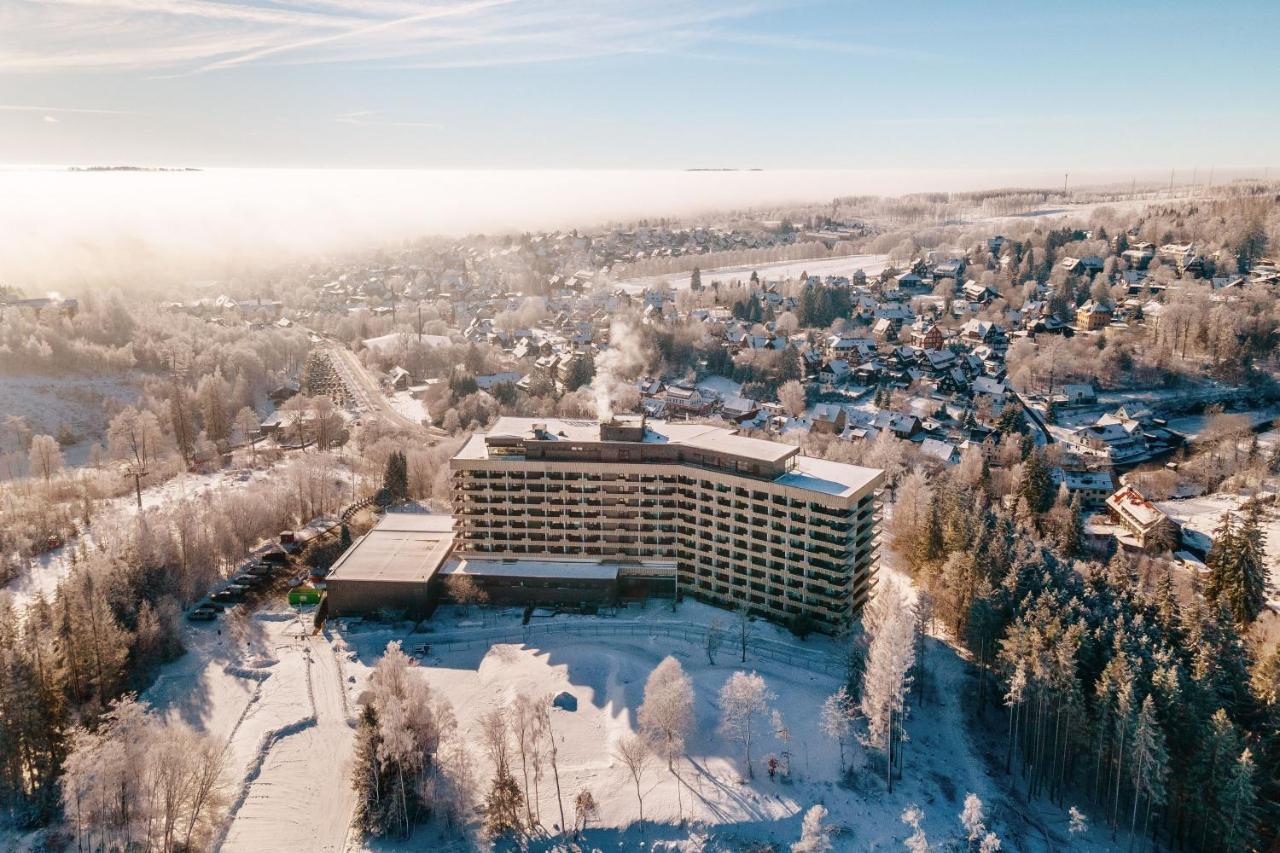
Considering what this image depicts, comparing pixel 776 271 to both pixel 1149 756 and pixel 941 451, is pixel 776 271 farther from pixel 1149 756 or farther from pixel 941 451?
pixel 1149 756

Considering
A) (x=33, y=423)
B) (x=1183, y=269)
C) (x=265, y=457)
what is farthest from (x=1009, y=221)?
(x=33, y=423)

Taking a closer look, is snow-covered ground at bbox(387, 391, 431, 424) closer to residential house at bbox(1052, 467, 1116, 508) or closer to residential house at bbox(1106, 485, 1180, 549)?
residential house at bbox(1052, 467, 1116, 508)

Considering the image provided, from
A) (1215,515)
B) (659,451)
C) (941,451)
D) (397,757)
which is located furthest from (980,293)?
(397,757)

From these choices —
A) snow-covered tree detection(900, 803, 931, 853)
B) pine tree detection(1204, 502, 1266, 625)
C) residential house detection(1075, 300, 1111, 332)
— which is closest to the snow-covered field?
snow-covered tree detection(900, 803, 931, 853)

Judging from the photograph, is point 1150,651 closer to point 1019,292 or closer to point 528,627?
point 528,627

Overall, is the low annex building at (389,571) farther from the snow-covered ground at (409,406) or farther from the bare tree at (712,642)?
the snow-covered ground at (409,406)

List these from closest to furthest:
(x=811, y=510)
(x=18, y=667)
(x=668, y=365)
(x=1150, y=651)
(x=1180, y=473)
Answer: (x=18, y=667)
(x=1150, y=651)
(x=811, y=510)
(x=1180, y=473)
(x=668, y=365)

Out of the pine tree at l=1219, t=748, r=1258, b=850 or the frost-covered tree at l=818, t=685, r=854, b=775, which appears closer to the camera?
the pine tree at l=1219, t=748, r=1258, b=850
